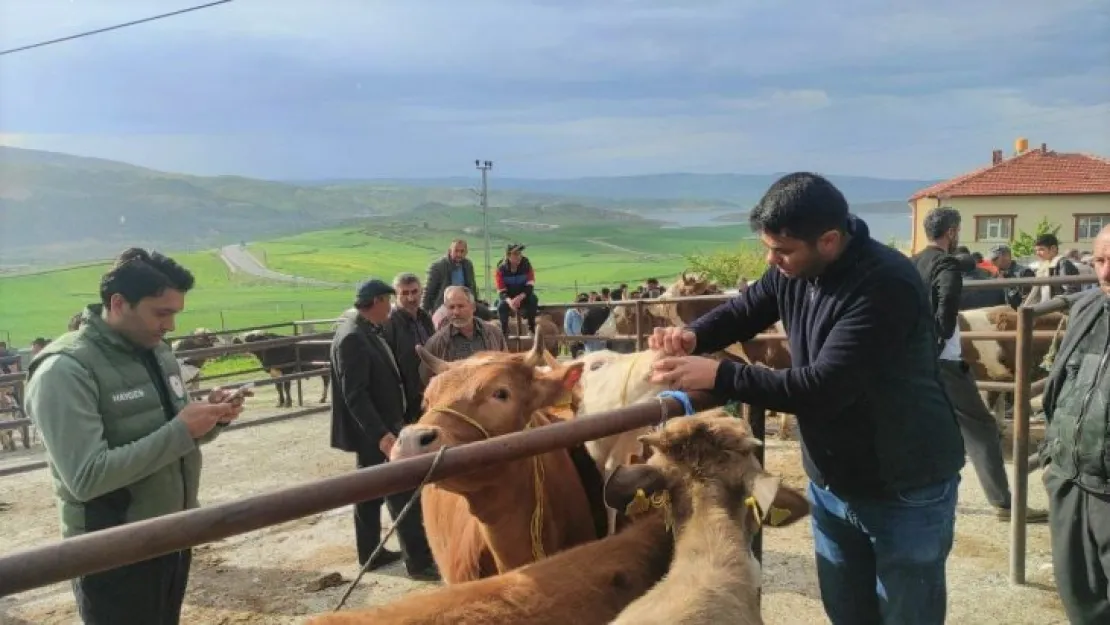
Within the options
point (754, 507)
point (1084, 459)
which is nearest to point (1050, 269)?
point (1084, 459)

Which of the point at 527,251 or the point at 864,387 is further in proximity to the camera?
the point at 527,251

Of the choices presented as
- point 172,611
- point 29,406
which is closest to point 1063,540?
point 172,611

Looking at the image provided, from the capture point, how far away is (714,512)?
2.31 metres

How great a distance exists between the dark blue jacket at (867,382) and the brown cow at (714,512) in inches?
7.3

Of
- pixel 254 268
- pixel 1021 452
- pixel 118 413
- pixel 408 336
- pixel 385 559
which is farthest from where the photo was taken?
pixel 254 268

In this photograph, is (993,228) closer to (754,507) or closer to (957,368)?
(957,368)

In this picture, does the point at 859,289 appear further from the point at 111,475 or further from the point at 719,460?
the point at 111,475

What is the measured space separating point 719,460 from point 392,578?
13.4ft

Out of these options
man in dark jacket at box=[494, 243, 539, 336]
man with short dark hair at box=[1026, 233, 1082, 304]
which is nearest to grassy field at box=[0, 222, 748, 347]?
man in dark jacket at box=[494, 243, 539, 336]

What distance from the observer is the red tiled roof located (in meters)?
47.2

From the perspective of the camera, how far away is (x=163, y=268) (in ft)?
10.2

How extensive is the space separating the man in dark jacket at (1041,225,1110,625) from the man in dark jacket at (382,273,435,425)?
444 cm

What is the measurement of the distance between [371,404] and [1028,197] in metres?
53.8

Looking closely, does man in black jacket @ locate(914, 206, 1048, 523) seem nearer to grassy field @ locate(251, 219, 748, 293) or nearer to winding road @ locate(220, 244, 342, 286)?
grassy field @ locate(251, 219, 748, 293)
